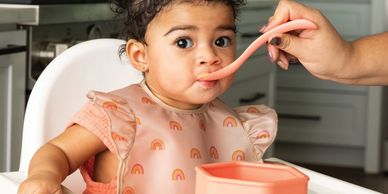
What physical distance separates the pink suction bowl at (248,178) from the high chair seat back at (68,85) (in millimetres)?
514

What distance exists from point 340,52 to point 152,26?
0.25 metres

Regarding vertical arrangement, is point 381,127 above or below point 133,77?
below

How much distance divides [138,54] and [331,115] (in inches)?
113

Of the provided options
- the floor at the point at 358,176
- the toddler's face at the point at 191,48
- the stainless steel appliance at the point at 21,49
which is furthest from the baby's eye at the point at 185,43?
the floor at the point at 358,176

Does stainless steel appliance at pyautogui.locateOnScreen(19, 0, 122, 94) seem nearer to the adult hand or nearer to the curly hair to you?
the curly hair

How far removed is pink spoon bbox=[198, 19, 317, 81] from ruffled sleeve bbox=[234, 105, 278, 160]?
18cm

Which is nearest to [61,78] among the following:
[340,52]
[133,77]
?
[133,77]

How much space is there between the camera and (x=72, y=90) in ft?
4.21

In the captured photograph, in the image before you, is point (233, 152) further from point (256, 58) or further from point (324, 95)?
point (324, 95)

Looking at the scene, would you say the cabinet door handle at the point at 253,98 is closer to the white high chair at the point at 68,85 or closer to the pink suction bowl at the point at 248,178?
the white high chair at the point at 68,85

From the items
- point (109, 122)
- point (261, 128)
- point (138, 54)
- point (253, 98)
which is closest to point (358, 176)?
point (253, 98)

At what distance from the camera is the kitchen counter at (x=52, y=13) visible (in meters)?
1.76

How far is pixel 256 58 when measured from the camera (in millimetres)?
2955

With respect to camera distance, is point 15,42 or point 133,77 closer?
point 133,77
